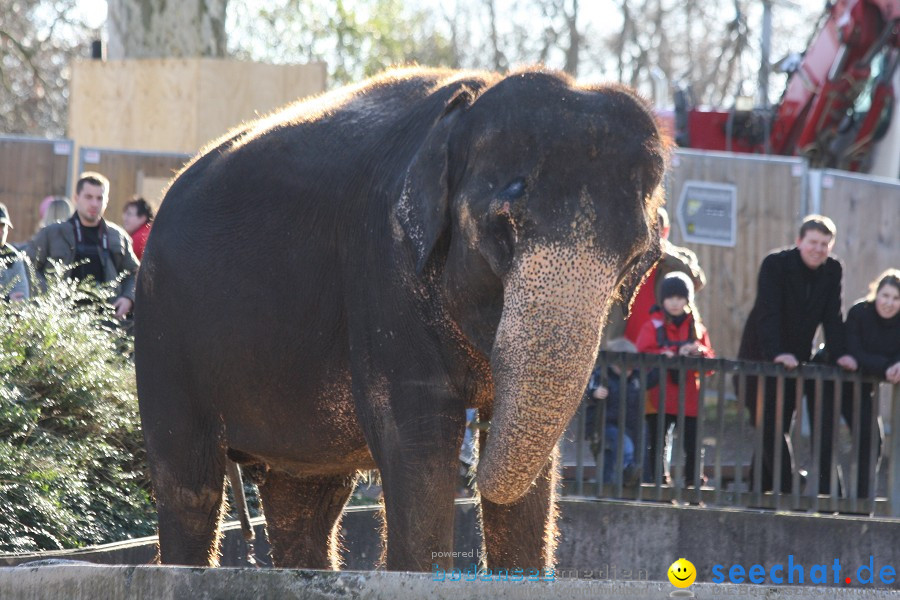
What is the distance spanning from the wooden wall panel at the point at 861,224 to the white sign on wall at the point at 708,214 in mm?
897

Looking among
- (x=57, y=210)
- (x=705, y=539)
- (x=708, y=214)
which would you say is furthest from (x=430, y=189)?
(x=708, y=214)

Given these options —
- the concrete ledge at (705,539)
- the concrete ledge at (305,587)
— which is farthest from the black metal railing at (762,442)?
the concrete ledge at (305,587)

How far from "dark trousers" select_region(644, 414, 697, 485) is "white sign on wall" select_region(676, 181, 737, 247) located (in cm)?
508

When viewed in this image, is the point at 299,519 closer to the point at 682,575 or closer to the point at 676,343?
the point at 682,575

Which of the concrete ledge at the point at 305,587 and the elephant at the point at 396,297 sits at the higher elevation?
the elephant at the point at 396,297

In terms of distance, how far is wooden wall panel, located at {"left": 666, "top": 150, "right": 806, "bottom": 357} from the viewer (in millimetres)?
13469

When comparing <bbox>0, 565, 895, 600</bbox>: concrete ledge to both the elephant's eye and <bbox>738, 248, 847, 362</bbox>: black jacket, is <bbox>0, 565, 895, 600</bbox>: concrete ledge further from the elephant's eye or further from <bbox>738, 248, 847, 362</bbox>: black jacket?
<bbox>738, 248, 847, 362</bbox>: black jacket

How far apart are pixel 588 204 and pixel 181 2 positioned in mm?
13091

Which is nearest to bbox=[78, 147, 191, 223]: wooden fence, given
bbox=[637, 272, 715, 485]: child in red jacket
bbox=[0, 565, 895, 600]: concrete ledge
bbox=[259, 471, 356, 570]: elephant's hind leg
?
bbox=[637, 272, 715, 485]: child in red jacket

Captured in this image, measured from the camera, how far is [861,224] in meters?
13.3

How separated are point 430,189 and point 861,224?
10083 millimetres

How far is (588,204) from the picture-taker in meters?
3.77

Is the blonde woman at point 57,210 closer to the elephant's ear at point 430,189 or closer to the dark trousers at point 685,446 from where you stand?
the dark trousers at point 685,446

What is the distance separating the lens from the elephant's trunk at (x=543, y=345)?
12.1 ft
